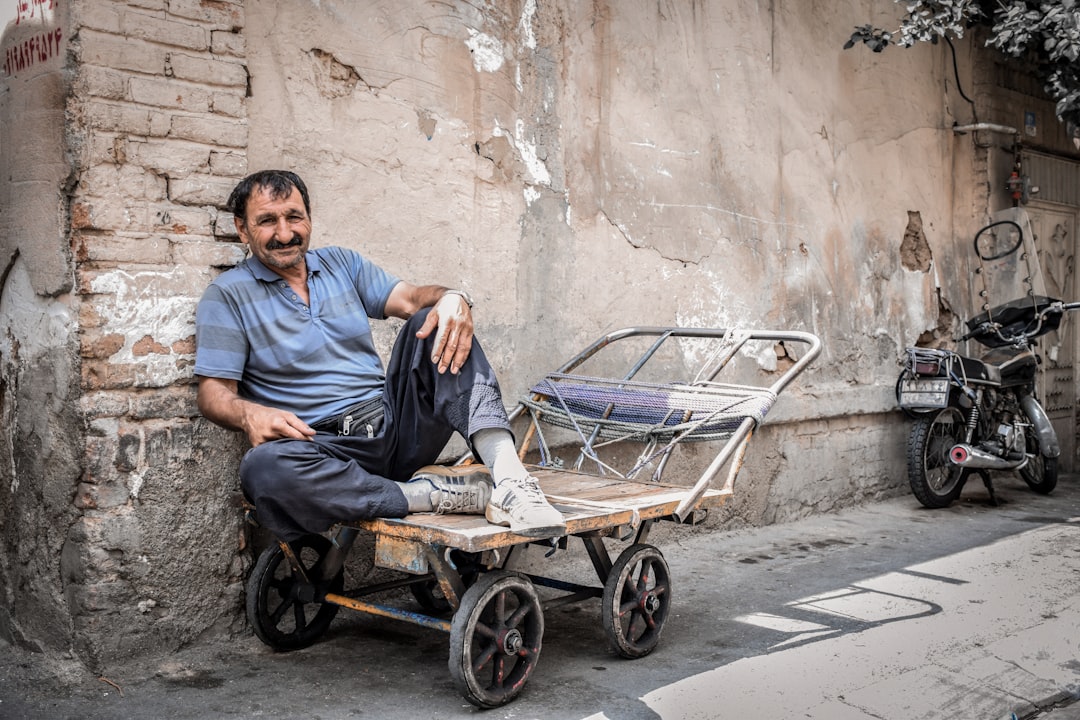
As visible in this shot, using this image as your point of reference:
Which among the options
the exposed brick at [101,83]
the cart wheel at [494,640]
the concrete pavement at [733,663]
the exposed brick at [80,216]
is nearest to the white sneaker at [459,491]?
the cart wheel at [494,640]

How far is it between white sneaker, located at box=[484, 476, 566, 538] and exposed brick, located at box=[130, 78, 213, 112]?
1623 mm

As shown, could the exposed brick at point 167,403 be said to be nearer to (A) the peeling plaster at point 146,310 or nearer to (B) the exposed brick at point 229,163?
(A) the peeling plaster at point 146,310

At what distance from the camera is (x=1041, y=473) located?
703cm

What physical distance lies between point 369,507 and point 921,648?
6.72 ft

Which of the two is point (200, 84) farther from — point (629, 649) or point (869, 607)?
point (869, 607)

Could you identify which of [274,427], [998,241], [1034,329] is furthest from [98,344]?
[998,241]

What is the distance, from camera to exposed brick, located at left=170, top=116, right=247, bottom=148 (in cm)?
346

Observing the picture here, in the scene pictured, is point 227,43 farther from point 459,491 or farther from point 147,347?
point 459,491

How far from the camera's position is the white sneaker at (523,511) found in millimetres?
2971

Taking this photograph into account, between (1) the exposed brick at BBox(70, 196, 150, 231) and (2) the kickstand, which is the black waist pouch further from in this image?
(2) the kickstand

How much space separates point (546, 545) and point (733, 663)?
31.8 inches

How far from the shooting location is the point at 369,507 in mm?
3018

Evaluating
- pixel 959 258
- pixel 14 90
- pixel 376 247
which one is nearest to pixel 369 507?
pixel 376 247

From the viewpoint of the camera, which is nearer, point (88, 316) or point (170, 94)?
point (88, 316)
